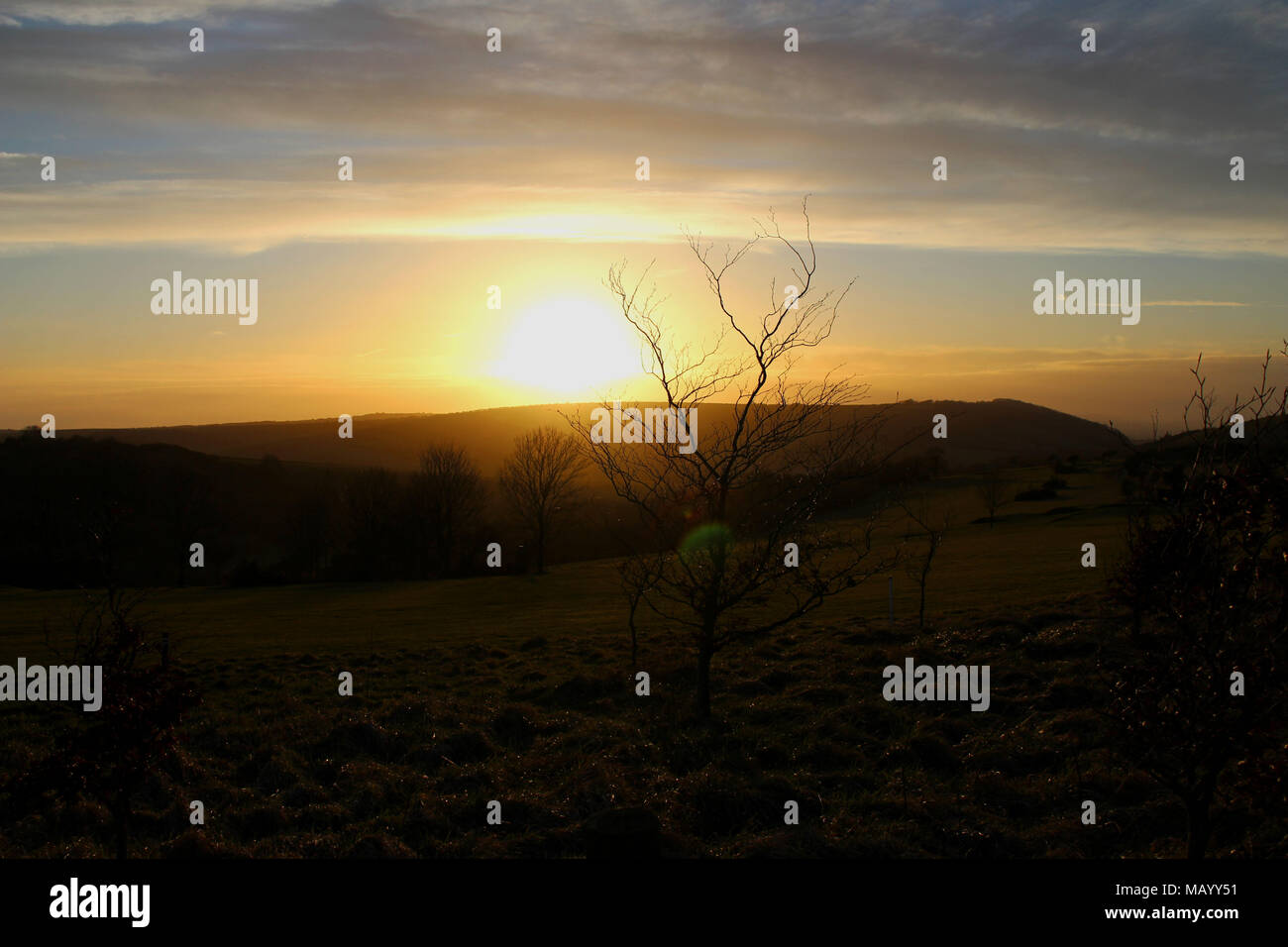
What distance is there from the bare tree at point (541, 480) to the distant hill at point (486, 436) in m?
54.1

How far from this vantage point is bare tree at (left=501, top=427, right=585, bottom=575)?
5509 cm

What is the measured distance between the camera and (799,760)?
39.2 feet

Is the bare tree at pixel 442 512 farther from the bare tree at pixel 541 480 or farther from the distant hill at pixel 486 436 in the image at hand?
the distant hill at pixel 486 436

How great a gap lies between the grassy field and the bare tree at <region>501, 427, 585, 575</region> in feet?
101

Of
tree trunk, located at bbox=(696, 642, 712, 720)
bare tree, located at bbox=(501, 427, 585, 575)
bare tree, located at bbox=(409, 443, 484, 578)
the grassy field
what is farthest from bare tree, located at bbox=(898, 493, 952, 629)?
bare tree, located at bbox=(409, 443, 484, 578)

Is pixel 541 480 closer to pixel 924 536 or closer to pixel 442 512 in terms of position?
pixel 442 512

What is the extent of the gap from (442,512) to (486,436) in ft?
245

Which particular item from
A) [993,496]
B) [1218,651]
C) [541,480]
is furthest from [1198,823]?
[993,496]

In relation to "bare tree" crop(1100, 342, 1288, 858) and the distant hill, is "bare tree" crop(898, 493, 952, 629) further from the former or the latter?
the distant hill

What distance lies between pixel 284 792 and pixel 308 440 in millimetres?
150710

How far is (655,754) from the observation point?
12.2 meters

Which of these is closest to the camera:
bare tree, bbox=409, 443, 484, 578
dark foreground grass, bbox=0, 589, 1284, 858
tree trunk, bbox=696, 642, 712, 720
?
dark foreground grass, bbox=0, 589, 1284, 858
